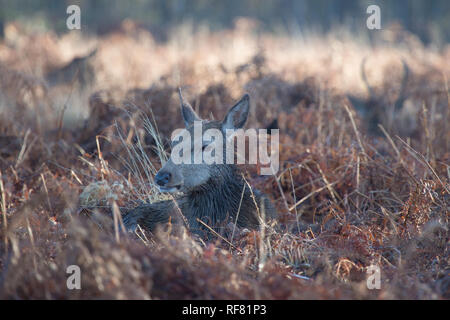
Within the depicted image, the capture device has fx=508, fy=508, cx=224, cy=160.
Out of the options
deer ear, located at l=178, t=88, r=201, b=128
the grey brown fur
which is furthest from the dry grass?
deer ear, located at l=178, t=88, r=201, b=128

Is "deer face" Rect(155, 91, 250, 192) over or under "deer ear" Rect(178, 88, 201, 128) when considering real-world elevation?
under

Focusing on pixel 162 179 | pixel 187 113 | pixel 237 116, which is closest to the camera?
pixel 162 179

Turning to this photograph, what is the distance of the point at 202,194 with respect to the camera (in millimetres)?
5535

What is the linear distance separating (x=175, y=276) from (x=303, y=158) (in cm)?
386

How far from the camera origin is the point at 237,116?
5.43 m

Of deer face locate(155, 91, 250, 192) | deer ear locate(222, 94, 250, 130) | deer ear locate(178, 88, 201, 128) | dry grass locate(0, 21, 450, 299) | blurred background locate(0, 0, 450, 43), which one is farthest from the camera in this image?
blurred background locate(0, 0, 450, 43)

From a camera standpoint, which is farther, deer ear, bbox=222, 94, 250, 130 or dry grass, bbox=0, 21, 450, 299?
deer ear, bbox=222, 94, 250, 130

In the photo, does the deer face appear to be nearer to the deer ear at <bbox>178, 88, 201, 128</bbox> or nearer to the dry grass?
the deer ear at <bbox>178, 88, 201, 128</bbox>

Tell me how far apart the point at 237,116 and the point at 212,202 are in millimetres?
968

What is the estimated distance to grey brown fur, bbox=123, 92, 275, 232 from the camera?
536 cm

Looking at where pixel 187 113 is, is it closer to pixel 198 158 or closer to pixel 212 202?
pixel 198 158

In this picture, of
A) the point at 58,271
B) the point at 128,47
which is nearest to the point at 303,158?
the point at 58,271

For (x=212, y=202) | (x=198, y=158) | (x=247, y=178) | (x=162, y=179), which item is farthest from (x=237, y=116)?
(x=247, y=178)

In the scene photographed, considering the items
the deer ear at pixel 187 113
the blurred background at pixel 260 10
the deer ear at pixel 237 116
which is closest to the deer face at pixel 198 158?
the deer ear at pixel 237 116
